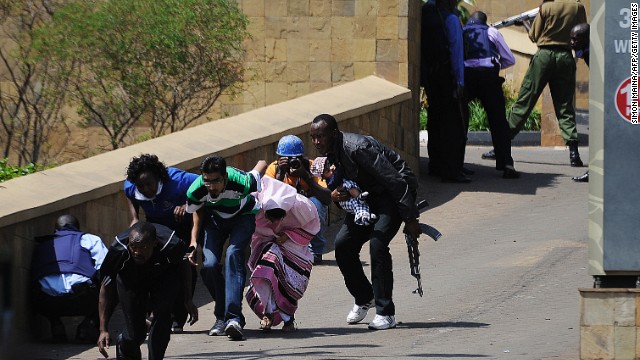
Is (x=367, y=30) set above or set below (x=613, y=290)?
above

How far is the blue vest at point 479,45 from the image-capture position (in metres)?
16.0

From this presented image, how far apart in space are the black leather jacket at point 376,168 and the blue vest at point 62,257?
182 centimetres

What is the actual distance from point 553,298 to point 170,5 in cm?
605

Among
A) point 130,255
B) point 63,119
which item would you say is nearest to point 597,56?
point 130,255

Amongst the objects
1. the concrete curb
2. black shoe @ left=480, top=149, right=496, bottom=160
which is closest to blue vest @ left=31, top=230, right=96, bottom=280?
black shoe @ left=480, top=149, right=496, bottom=160

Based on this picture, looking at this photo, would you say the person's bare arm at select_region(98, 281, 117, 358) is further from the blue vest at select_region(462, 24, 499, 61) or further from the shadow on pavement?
the blue vest at select_region(462, 24, 499, 61)

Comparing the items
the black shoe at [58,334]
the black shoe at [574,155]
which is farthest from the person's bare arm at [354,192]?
the black shoe at [574,155]

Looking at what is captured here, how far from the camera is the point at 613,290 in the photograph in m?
8.28

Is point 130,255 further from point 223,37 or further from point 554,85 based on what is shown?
point 554,85

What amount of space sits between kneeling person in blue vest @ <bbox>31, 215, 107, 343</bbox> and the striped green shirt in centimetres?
81

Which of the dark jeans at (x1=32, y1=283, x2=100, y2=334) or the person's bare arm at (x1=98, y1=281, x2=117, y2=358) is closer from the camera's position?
the person's bare arm at (x1=98, y1=281, x2=117, y2=358)

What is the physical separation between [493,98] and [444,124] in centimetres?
68

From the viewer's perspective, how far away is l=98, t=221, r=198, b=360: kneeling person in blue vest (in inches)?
327

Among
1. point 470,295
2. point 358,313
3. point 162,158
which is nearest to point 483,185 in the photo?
point 470,295
